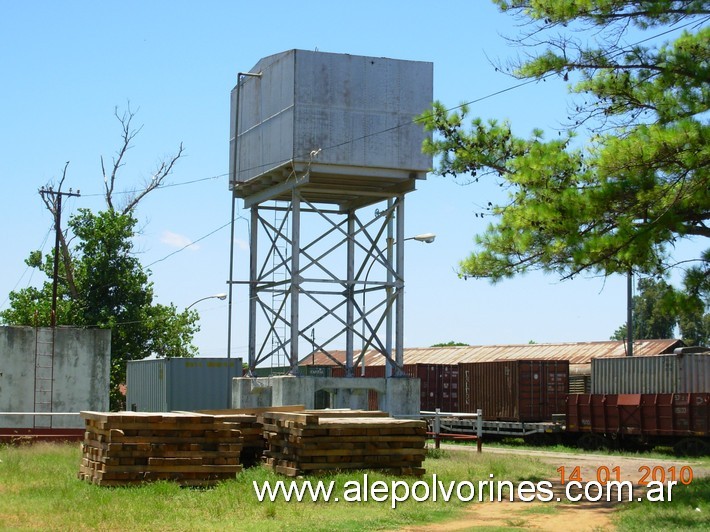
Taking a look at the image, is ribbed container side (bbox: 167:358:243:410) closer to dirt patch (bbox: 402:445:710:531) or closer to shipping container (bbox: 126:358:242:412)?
shipping container (bbox: 126:358:242:412)

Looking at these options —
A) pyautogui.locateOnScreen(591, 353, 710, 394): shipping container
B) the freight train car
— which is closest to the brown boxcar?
the freight train car

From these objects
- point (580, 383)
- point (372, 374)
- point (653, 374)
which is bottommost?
point (580, 383)

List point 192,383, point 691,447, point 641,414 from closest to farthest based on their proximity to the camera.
A: point 691,447 → point 641,414 → point 192,383

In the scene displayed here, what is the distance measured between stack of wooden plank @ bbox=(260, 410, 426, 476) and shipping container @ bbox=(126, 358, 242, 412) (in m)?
16.7

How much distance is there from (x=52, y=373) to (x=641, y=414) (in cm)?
1761

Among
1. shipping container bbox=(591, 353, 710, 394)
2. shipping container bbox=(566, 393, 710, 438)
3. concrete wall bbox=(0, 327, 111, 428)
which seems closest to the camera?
concrete wall bbox=(0, 327, 111, 428)

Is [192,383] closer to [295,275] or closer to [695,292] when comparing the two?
[295,275]

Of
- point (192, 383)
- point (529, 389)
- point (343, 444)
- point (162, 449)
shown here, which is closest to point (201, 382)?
point (192, 383)

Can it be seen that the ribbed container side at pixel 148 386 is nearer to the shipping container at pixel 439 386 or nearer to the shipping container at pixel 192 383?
the shipping container at pixel 192 383

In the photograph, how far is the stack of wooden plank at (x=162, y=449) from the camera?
718 inches

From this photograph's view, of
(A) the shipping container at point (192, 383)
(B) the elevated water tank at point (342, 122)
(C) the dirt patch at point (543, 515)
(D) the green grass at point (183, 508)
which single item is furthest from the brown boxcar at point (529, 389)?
(D) the green grass at point (183, 508)

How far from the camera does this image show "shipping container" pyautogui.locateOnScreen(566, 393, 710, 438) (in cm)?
3073

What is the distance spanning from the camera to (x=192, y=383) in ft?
121

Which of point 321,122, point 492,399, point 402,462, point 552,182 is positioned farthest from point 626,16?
point 492,399
